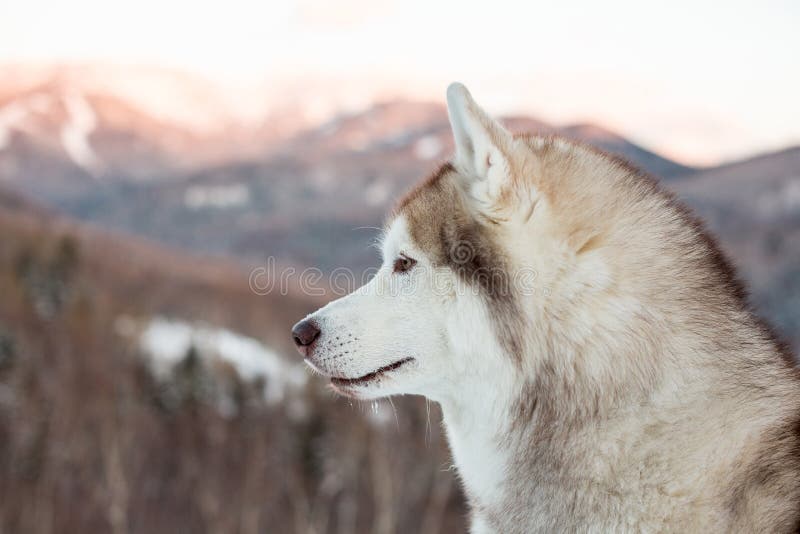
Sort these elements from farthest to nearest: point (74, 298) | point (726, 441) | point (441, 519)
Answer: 1. point (74, 298)
2. point (441, 519)
3. point (726, 441)

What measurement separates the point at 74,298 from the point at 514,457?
3072 inches

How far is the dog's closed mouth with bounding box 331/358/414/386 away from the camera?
4.27 m

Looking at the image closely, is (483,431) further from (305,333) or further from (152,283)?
(152,283)

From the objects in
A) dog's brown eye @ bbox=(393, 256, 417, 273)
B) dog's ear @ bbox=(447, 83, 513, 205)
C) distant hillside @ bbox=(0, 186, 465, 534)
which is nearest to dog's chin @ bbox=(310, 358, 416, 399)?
dog's brown eye @ bbox=(393, 256, 417, 273)

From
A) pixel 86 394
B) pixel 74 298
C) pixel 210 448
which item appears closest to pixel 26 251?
pixel 74 298

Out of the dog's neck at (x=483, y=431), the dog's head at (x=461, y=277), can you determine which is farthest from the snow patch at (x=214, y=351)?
the dog's neck at (x=483, y=431)

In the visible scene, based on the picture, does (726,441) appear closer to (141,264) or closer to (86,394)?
(86,394)

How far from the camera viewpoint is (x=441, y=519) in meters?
55.5

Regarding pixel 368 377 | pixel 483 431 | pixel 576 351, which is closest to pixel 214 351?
pixel 368 377

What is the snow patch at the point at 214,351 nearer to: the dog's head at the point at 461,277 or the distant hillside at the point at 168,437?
the distant hillside at the point at 168,437

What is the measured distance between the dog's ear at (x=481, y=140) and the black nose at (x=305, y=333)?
1.23 metres

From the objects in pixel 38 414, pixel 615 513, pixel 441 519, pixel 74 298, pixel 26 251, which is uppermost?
pixel 26 251

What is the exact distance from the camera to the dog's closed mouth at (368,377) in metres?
4.27

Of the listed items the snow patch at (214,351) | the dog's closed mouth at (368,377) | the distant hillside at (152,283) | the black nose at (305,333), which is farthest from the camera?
the distant hillside at (152,283)
